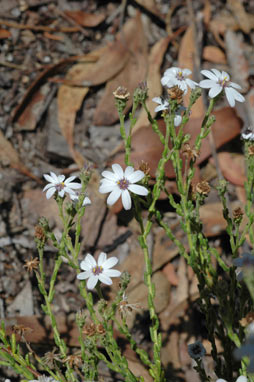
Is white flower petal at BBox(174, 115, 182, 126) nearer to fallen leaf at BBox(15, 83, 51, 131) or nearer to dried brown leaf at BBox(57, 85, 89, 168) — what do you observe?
dried brown leaf at BBox(57, 85, 89, 168)

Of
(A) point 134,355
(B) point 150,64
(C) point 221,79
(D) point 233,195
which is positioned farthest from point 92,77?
(A) point 134,355

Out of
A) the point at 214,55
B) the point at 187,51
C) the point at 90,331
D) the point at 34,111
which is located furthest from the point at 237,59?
the point at 90,331

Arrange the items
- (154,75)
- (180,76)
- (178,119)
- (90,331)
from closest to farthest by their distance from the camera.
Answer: (90,331) < (178,119) < (180,76) < (154,75)

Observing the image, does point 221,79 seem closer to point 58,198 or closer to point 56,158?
point 58,198

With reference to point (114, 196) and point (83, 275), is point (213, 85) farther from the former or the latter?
point (83, 275)

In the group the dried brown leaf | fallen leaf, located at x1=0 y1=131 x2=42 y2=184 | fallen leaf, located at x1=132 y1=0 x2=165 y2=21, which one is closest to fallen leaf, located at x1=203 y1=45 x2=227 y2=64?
fallen leaf, located at x1=132 y1=0 x2=165 y2=21

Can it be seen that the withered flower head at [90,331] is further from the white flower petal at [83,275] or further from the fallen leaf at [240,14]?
the fallen leaf at [240,14]
